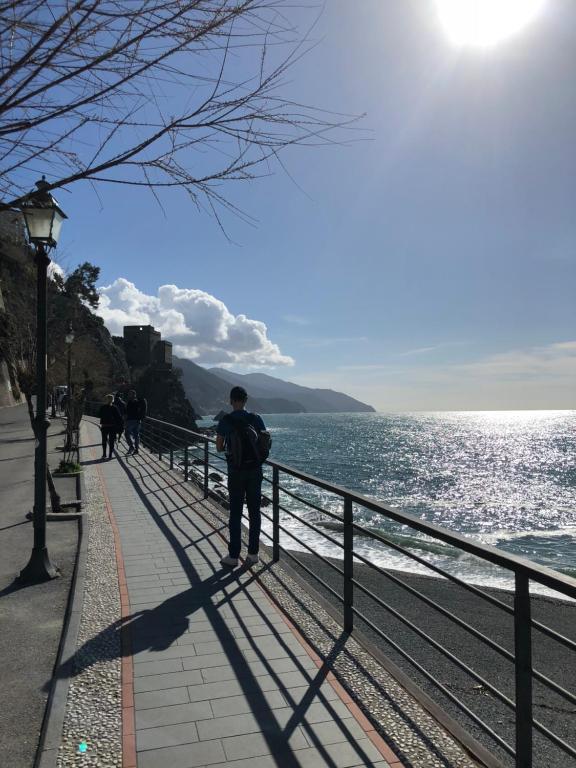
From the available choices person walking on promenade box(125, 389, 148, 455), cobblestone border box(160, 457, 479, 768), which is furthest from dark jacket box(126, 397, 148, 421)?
cobblestone border box(160, 457, 479, 768)

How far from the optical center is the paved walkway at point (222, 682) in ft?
8.99

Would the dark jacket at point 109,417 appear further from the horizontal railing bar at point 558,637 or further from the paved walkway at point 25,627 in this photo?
the horizontal railing bar at point 558,637

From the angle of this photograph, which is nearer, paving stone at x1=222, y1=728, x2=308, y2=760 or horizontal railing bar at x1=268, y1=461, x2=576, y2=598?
horizontal railing bar at x1=268, y1=461, x2=576, y2=598

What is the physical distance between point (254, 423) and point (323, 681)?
111 inches

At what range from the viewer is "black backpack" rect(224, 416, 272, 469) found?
565 cm

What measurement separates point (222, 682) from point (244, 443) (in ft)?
8.53

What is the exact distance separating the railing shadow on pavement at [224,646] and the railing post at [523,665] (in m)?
0.76

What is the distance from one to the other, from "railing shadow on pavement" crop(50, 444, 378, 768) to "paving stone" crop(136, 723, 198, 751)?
0.38 m

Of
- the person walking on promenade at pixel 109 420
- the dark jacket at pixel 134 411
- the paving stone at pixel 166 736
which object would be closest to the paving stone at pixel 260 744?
the paving stone at pixel 166 736

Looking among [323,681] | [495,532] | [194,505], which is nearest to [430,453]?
[495,532]

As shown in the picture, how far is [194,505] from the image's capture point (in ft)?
30.5

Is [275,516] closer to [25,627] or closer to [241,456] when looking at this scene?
[241,456]

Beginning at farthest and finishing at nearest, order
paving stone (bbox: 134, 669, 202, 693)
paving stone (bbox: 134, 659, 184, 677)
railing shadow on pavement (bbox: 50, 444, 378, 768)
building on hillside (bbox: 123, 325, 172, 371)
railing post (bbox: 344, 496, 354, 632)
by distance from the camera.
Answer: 1. building on hillside (bbox: 123, 325, 172, 371)
2. railing post (bbox: 344, 496, 354, 632)
3. paving stone (bbox: 134, 659, 184, 677)
4. paving stone (bbox: 134, 669, 202, 693)
5. railing shadow on pavement (bbox: 50, 444, 378, 768)

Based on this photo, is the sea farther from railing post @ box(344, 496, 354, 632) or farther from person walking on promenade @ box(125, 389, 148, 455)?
person walking on promenade @ box(125, 389, 148, 455)
